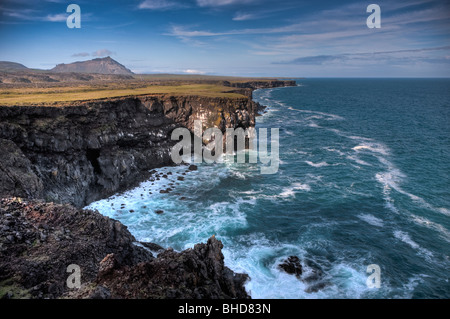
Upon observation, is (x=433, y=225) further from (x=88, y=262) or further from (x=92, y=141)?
(x=92, y=141)

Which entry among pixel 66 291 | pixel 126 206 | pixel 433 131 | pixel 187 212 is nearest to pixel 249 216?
pixel 187 212

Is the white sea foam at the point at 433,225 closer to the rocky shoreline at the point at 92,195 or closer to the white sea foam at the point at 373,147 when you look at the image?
the rocky shoreline at the point at 92,195

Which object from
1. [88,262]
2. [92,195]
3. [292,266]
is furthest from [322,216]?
[92,195]

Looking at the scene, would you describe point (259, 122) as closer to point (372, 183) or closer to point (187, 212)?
point (372, 183)

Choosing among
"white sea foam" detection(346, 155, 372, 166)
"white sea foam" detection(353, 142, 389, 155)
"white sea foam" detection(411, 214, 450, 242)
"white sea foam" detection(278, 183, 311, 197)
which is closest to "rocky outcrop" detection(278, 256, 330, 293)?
"white sea foam" detection(278, 183, 311, 197)

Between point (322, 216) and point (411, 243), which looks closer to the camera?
point (411, 243)

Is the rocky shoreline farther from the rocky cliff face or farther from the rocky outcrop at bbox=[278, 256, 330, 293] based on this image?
the rocky outcrop at bbox=[278, 256, 330, 293]

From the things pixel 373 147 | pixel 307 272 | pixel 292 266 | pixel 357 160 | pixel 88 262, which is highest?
pixel 373 147

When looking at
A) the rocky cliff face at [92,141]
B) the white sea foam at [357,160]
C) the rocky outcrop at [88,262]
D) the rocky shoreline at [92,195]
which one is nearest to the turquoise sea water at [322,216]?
the white sea foam at [357,160]
